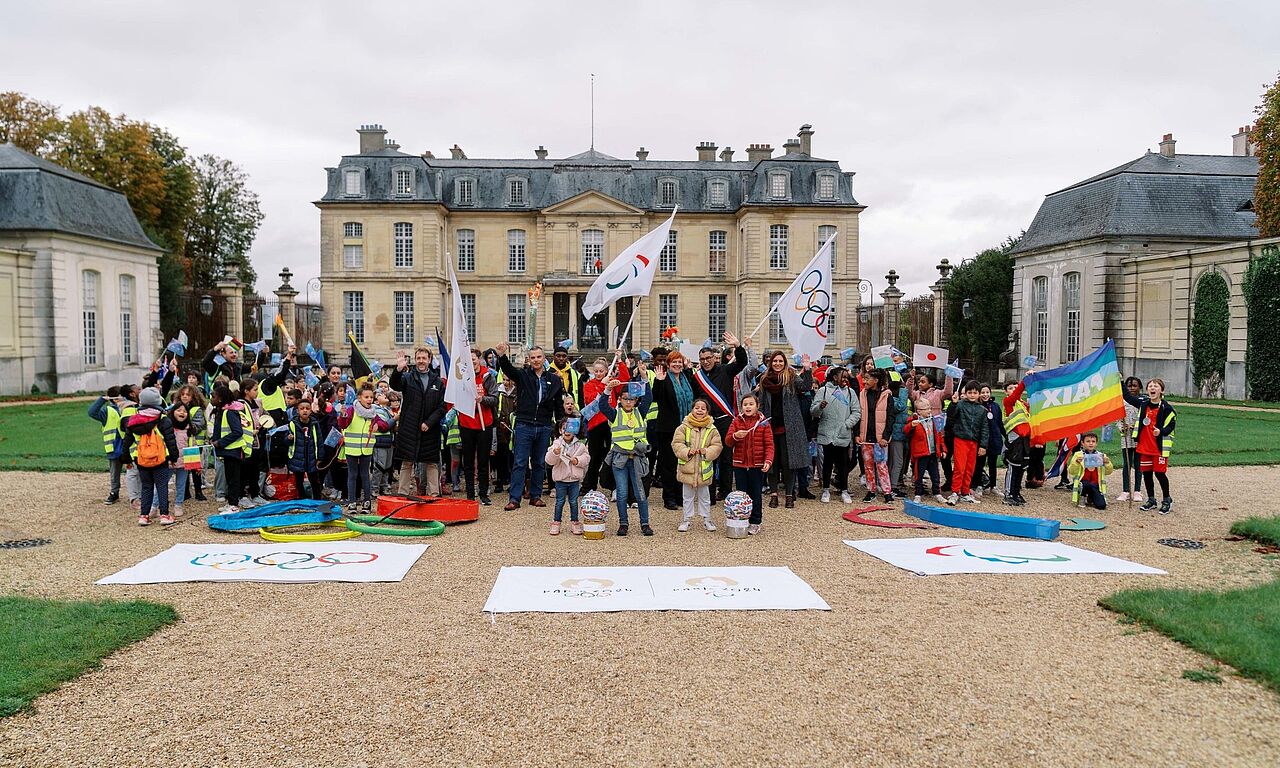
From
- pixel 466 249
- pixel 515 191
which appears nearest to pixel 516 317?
pixel 466 249

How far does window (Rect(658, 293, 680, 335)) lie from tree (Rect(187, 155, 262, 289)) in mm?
23912

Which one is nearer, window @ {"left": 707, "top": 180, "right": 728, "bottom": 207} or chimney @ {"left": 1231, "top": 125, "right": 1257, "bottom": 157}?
chimney @ {"left": 1231, "top": 125, "right": 1257, "bottom": 157}

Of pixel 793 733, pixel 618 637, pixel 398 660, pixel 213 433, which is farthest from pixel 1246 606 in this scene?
pixel 213 433

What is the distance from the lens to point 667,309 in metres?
50.1

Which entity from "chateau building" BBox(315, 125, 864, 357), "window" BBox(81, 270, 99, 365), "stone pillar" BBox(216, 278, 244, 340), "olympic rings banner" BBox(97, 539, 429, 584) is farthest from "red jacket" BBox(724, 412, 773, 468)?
"chateau building" BBox(315, 125, 864, 357)

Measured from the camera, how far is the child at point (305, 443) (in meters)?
10.6

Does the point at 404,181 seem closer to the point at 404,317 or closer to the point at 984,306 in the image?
the point at 404,317

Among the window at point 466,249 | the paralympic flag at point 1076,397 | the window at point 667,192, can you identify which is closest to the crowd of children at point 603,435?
the paralympic flag at point 1076,397

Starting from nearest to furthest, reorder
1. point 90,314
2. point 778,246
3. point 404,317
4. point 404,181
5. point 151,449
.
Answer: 1. point 151,449
2. point 90,314
3. point 404,181
4. point 778,246
5. point 404,317

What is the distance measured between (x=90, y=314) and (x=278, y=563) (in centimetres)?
2769

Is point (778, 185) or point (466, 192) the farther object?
point (466, 192)

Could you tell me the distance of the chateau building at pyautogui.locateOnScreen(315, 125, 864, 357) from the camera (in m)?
47.2

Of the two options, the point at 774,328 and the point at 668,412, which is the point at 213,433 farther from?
the point at 774,328

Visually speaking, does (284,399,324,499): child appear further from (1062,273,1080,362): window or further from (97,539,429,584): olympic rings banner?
(1062,273,1080,362): window
